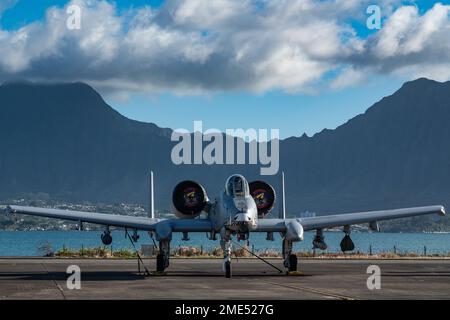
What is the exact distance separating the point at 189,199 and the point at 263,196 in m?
3.87

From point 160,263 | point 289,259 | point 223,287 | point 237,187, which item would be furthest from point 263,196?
point 223,287

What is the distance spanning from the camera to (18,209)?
3850cm

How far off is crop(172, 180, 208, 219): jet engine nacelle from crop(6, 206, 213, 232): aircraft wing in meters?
1.70

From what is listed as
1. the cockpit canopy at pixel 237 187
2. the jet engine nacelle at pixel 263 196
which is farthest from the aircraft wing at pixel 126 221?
the jet engine nacelle at pixel 263 196

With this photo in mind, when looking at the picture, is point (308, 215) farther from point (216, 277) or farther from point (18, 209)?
point (18, 209)

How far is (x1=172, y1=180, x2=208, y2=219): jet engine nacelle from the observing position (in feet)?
128

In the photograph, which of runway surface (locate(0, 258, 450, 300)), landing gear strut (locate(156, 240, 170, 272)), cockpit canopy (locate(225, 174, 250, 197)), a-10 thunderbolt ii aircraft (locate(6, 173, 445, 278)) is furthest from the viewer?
landing gear strut (locate(156, 240, 170, 272))

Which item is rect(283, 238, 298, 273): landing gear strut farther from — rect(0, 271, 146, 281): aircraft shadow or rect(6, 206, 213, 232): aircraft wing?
rect(0, 271, 146, 281): aircraft shadow

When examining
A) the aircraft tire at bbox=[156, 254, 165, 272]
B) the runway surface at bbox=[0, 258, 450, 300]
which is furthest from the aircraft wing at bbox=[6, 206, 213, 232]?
the runway surface at bbox=[0, 258, 450, 300]

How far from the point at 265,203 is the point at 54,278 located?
38.0 ft

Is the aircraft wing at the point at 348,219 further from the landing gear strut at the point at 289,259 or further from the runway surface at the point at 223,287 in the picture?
the runway surface at the point at 223,287

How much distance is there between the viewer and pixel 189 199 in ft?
128

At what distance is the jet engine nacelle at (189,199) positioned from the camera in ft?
128

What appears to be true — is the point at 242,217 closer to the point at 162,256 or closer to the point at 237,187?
the point at 237,187
